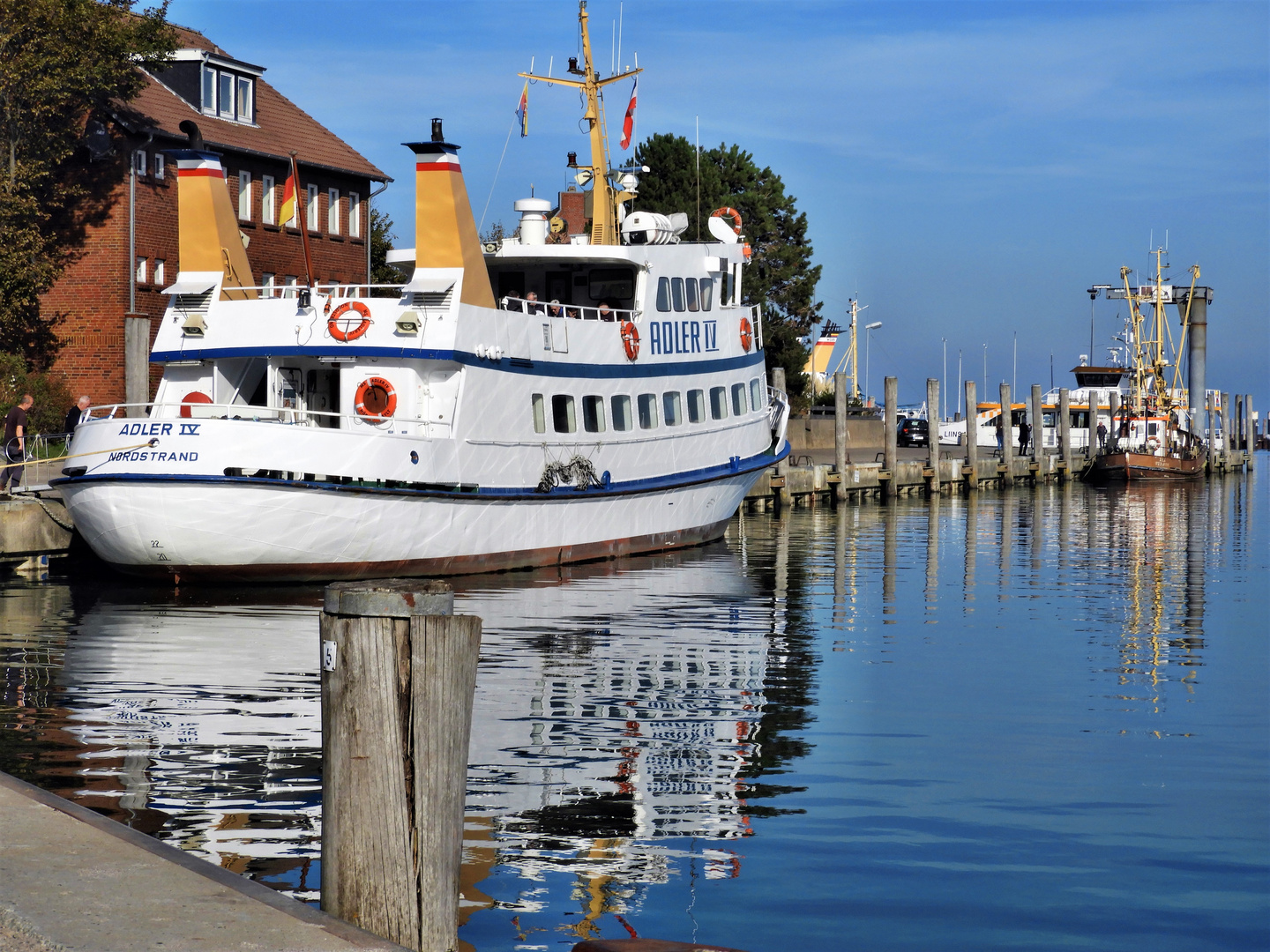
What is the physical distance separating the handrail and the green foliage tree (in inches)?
618

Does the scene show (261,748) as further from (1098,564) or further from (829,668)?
(1098,564)

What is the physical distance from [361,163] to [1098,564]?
3005 cm

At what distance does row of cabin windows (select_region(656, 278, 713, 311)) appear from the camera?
27625 millimetres

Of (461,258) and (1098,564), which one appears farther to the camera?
(1098,564)

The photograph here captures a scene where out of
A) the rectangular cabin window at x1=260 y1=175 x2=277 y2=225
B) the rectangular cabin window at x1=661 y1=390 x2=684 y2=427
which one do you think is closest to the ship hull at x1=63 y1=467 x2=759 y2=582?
the rectangular cabin window at x1=661 y1=390 x2=684 y2=427

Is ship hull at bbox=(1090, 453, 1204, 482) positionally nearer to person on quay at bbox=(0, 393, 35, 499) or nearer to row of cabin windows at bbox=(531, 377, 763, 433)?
row of cabin windows at bbox=(531, 377, 763, 433)

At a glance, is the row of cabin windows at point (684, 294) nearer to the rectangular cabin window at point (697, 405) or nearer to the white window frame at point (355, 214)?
the rectangular cabin window at point (697, 405)

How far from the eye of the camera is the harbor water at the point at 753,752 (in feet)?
26.3

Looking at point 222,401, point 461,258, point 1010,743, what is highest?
point 461,258

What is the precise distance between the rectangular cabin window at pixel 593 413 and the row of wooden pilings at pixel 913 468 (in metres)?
13.8

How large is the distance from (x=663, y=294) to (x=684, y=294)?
2.66 feet

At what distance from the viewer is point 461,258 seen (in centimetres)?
2228

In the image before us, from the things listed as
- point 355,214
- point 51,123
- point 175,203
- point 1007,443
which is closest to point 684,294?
point 51,123

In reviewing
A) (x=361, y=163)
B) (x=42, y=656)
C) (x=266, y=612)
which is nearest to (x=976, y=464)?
(x=361, y=163)
